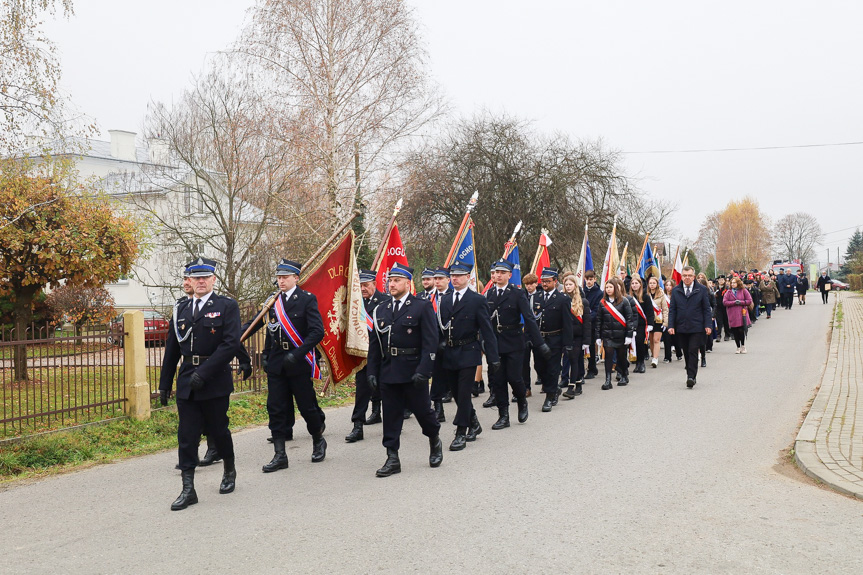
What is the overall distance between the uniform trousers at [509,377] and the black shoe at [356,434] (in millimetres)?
1711

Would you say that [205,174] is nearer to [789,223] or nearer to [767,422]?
[767,422]

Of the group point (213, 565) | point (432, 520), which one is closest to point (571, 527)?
point (432, 520)

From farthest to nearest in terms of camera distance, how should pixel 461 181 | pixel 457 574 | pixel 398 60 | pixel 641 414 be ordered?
pixel 461 181 → pixel 398 60 → pixel 641 414 → pixel 457 574

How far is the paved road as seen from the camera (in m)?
4.48

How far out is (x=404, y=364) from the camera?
6902mm

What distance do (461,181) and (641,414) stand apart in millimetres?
21319

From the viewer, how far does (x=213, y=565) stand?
14.6 feet

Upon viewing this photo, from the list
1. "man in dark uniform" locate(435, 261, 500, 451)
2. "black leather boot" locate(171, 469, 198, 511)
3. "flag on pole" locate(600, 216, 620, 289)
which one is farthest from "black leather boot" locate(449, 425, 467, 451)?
"flag on pole" locate(600, 216, 620, 289)

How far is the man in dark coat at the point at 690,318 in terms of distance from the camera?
475 inches

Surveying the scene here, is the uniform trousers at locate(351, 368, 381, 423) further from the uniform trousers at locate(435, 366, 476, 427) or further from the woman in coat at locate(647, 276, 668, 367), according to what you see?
the woman in coat at locate(647, 276, 668, 367)

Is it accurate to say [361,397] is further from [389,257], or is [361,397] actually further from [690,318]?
[690,318]

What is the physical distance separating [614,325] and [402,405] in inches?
252

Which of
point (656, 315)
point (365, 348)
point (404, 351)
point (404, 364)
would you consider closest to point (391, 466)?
point (404, 364)

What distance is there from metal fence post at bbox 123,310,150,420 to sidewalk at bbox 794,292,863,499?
296 inches
